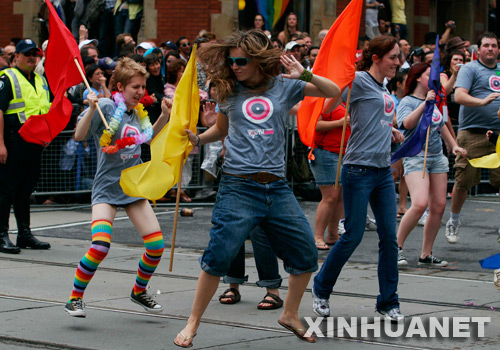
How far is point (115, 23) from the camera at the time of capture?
1784 cm

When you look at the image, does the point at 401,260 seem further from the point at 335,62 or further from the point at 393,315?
the point at 335,62

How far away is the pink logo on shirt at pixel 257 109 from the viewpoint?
5691 mm

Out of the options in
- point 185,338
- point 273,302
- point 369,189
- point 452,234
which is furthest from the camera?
point 452,234

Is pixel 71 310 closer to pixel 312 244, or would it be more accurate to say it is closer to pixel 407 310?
pixel 312 244

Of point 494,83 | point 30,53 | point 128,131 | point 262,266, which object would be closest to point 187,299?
point 262,266

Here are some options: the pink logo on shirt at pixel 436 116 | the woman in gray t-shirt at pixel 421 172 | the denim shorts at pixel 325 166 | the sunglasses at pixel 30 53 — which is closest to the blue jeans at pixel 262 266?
the woman in gray t-shirt at pixel 421 172

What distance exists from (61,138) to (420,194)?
595 centimetres

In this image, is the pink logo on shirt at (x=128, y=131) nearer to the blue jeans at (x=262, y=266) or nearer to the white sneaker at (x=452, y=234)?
the blue jeans at (x=262, y=266)

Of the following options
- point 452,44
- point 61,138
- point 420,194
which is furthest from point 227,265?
point 452,44

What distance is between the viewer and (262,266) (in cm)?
709

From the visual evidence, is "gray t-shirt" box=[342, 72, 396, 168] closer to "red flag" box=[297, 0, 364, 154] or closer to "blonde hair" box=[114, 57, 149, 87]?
"red flag" box=[297, 0, 364, 154]

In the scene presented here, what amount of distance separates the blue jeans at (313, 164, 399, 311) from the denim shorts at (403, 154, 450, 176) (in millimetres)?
2159

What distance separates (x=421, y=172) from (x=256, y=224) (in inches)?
134

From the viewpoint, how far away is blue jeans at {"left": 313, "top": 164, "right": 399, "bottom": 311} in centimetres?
652
